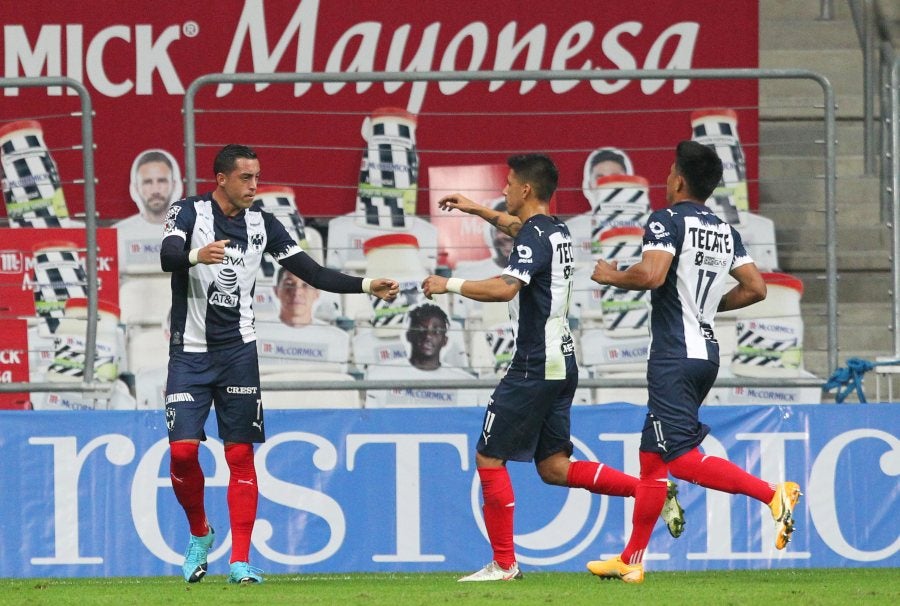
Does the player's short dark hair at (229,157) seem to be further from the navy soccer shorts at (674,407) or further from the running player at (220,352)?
the navy soccer shorts at (674,407)

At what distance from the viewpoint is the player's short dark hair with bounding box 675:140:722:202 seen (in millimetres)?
6562

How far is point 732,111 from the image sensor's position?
9961mm

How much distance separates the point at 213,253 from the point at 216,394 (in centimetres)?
81

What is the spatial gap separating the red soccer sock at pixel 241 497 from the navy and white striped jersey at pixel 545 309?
1271 mm

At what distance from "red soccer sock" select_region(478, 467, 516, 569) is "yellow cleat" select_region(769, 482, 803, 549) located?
113 cm

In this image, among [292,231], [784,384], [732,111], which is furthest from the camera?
[732,111]

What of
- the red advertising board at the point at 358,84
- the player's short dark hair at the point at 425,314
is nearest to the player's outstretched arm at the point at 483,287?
the player's short dark hair at the point at 425,314

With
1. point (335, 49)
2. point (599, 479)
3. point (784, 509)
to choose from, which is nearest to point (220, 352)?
point (599, 479)

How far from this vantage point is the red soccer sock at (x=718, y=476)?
250 inches

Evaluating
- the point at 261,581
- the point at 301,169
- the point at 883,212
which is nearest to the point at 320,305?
the point at 301,169

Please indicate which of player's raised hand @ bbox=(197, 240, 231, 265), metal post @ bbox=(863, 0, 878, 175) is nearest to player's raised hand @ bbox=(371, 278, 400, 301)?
player's raised hand @ bbox=(197, 240, 231, 265)

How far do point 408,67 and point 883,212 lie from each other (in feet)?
11.4

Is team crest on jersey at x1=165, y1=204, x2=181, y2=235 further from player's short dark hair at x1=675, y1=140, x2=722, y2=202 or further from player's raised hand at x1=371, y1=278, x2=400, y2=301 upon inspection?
player's short dark hair at x1=675, y1=140, x2=722, y2=202

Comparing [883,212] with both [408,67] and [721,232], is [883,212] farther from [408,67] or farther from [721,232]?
[721,232]
